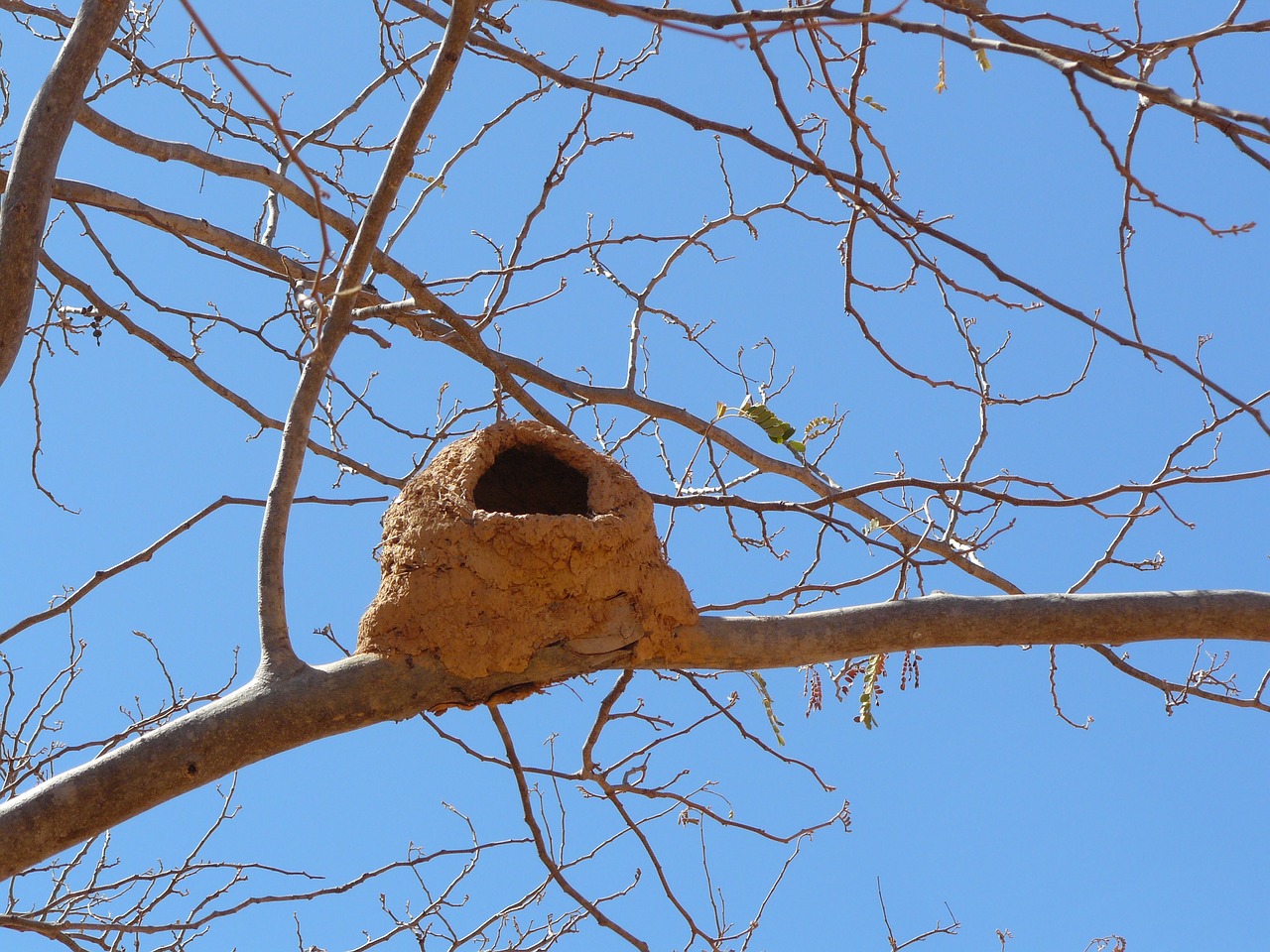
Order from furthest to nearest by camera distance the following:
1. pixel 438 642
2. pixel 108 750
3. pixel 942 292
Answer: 1. pixel 942 292
2. pixel 438 642
3. pixel 108 750

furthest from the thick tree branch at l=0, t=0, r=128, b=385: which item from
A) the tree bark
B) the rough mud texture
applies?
the rough mud texture

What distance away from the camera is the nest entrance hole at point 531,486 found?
453cm

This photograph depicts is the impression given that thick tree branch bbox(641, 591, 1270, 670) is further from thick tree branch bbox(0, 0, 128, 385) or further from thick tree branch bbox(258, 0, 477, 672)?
thick tree branch bbox(0, 0, 128, 385)

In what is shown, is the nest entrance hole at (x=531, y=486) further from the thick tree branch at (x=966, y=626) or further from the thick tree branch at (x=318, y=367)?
the thick tree branch at (x=966, y=626)

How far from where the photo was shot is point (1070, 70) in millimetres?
2482

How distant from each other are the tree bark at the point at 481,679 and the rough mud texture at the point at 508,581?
0.05m

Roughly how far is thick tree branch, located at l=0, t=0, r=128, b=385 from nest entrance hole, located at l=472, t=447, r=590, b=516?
1.92 meters

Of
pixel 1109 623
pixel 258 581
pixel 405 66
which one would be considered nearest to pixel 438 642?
pixel 258 581

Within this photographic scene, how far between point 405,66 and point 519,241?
100cm

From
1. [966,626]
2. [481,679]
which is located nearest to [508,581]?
[481,679]

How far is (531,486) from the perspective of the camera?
461 cm

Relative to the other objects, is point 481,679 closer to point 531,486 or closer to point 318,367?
point 318,367

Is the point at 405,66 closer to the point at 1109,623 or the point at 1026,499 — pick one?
the point at 1026,499

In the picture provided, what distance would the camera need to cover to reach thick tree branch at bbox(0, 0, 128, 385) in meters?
2.82
